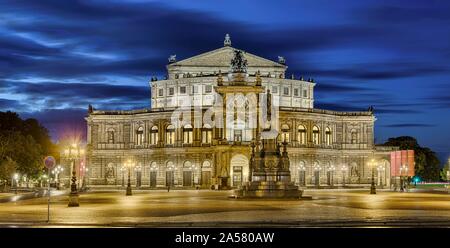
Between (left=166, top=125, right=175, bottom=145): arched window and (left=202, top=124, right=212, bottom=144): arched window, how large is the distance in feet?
19.8

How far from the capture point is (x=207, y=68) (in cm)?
14638

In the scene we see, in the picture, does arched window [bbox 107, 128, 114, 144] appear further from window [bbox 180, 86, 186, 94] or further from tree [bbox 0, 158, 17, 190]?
tree [bbox 0, 158, 17, 190]

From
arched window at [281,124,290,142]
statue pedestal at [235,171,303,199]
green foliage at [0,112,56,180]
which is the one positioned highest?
arched window at [281,124,290,142]

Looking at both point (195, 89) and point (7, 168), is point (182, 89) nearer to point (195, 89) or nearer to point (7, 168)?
point (195, 89)

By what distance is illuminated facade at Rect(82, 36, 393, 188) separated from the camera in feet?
422

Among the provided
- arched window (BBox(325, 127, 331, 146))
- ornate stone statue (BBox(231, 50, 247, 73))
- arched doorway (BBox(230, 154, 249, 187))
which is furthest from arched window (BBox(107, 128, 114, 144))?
arched window (BBox(325, 127, 331, 146))

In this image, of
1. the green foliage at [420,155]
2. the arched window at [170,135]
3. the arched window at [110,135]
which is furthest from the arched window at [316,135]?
the green foliage at [420,155]

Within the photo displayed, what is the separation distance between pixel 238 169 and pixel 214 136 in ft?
23.7

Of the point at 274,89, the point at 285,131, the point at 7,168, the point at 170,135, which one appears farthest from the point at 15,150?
the point at 274,89

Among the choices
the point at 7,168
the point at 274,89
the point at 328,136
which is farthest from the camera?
the point at 274,89

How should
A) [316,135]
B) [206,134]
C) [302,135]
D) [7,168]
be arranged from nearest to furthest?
[7,168], [206,134], [302,135], [316,135]

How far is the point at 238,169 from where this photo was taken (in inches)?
4899

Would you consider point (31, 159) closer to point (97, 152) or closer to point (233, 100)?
point (97, 152)
